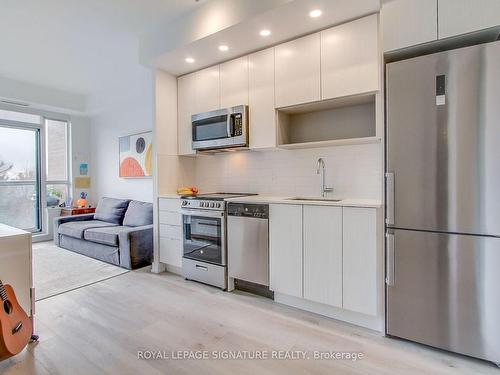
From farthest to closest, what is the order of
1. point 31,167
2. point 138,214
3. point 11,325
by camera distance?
point 31,167
point 138,214
point 11,325

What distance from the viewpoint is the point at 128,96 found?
4.95 m

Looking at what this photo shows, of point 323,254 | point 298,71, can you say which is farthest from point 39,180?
point 323,254

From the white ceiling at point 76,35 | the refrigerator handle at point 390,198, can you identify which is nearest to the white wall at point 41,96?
the white ceiling at point 76,35

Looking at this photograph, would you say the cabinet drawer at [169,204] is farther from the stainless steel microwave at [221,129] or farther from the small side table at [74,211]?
the small side table at [74,211]

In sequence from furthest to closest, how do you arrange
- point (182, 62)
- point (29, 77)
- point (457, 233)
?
1. point (29, 77)
2. point (182, 62)
3. point (457, 233)

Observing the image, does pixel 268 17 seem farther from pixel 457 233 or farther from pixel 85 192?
pixel 85 192

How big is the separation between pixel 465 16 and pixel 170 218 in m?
3.25

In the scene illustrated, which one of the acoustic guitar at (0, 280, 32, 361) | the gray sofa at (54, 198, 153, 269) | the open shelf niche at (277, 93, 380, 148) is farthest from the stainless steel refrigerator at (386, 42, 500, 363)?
the gray sofa at (54, 198, 153, 269)

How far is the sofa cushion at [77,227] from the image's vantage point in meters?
4.24

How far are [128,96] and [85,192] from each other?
7.71 feet

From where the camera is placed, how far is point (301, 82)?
8.43 feet

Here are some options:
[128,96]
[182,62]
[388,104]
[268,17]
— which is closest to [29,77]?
[128,96]

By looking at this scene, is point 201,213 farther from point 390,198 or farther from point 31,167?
point 31,167

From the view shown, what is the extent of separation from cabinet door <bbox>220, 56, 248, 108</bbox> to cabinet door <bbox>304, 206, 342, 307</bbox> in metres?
1.47
